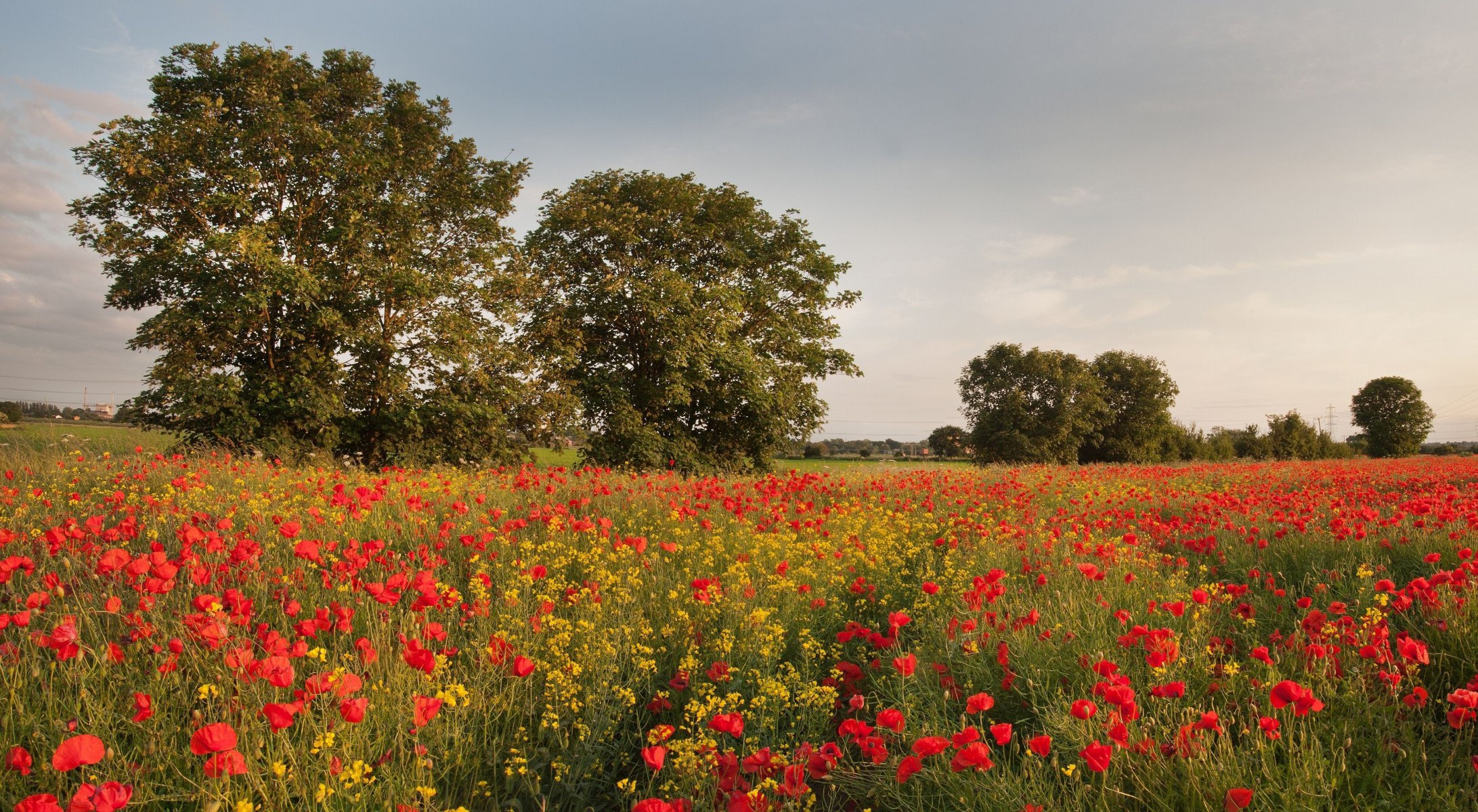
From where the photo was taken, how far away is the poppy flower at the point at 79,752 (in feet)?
5.83

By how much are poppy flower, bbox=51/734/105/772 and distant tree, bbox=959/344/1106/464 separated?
46.3m

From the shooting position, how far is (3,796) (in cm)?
232

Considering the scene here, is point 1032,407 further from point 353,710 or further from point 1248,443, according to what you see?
point 353,710

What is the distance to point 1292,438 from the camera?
51250 millimetres

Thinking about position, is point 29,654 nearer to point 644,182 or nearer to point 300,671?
point 300,671

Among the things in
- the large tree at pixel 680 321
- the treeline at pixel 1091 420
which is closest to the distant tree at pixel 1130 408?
the treeline at pixel 1091 420

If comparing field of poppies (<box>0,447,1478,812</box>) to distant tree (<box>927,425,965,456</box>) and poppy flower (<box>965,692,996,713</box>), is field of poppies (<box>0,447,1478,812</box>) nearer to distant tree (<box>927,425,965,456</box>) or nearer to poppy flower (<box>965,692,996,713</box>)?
poppy flower (<box>965,692,996,713</box>)

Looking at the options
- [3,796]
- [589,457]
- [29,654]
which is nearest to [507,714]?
[3,796]

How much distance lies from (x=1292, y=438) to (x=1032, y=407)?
21.3m

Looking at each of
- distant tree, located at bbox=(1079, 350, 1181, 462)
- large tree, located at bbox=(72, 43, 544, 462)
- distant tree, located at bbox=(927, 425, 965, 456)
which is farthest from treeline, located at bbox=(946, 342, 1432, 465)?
large tree, located at bbox=(72, 43, 544, 462)

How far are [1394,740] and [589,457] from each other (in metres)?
18.7

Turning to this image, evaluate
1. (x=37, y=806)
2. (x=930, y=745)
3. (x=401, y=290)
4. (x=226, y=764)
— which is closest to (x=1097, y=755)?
(x=930, y=745)

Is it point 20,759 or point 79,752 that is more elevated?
point 79,752

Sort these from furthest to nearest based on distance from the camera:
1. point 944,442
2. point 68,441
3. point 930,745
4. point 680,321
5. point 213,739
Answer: point 944,442, point 680,321, point 68,441, point 930,745, point 213,739
